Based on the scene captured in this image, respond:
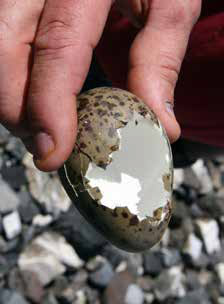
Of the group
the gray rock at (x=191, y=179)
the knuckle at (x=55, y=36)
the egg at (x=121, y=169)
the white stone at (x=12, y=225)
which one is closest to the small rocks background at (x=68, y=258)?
the white stone at (x=12, y=225)

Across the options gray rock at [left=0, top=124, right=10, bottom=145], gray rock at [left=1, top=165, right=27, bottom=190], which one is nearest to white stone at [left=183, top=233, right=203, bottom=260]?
gray rock at [left=1, top=165, right=27, bottom=190]

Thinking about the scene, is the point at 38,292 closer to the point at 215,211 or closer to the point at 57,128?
the point at 215,211

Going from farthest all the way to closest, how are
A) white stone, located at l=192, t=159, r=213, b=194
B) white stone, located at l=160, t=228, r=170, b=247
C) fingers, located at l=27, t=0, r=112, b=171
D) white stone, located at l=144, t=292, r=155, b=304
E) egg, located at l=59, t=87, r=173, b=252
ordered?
white stone, located at l=192, t=159, r=213, b=194, white stone, located at l=160, t=228, r=170, b=247, white stone, located at l=144, t=292, r=155, b=304, egg, located at l=59, t=87, r=173, b=252, fingers, located at l=27, t=0, r=112, b=171

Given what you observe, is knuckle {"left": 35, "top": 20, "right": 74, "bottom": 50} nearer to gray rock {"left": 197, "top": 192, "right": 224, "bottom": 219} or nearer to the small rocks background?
the small rocks background

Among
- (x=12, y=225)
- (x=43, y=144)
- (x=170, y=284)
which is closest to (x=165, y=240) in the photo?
(x=170, y=284)

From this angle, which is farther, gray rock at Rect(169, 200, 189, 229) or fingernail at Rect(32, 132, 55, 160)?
A: gray rock at Rect(169, 200, 189, 229)

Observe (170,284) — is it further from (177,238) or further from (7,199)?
(7,199)
